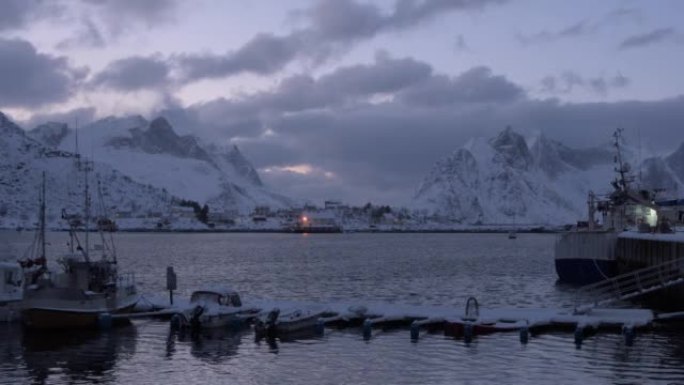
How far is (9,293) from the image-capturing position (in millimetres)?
41156

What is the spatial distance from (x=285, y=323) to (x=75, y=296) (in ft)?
31.9

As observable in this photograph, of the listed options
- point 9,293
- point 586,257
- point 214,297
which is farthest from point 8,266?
point 586,257

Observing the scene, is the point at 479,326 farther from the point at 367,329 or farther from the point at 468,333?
the point at 367,329

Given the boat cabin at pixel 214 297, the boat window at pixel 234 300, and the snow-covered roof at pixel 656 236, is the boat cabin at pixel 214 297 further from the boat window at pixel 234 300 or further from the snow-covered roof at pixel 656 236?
the snow-covered roof at pixel 656 236

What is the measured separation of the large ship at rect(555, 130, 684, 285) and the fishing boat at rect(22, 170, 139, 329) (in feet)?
103

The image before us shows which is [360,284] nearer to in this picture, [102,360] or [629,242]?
[629,242]

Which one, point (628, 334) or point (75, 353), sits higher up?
point (628, 334)

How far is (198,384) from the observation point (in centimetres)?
2873

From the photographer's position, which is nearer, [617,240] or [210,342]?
[210,342]

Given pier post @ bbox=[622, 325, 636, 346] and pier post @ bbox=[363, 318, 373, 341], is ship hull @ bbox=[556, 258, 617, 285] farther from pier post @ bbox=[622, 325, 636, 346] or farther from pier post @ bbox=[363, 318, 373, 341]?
pier post @ bbox=[363, 318, 373, 341]

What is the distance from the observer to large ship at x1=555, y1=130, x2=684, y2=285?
2256 inches

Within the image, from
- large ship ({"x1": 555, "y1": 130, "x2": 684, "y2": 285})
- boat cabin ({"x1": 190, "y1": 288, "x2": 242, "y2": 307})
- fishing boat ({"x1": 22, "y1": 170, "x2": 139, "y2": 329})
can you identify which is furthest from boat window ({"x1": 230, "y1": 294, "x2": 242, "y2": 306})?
large ship ({"x1": 555, "y1": 130, "x2": 684, "y2": 285})

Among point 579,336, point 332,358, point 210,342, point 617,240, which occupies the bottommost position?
point 332,358

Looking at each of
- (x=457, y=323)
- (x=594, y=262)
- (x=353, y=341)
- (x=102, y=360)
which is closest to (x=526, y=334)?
(x=457, y=323)
